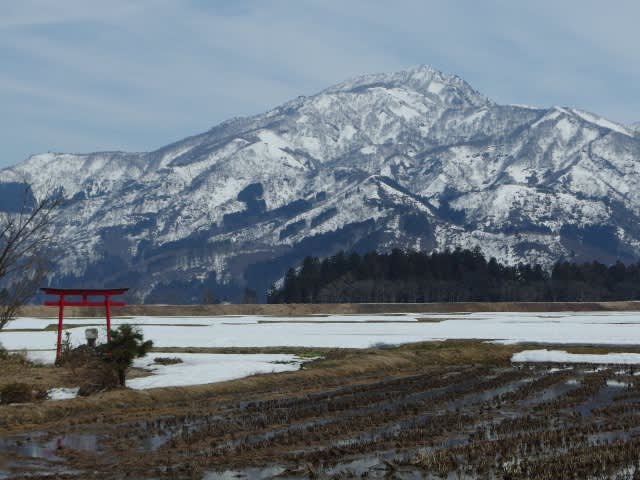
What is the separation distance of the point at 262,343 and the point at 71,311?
85.1 m

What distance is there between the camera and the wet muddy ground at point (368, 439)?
2225cm

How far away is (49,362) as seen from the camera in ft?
170

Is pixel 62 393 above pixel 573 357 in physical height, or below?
above

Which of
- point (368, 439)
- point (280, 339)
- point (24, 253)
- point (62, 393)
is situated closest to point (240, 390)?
point (62, 393)

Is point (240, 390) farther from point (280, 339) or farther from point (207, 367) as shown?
point (280, 339)

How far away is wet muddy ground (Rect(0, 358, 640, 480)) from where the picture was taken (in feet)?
73.0

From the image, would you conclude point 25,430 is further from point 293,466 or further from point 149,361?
point 149,361

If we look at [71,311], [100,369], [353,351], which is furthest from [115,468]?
[71,311]

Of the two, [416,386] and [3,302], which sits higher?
[3,302]

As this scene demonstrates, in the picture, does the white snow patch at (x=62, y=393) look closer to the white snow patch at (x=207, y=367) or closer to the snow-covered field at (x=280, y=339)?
the white snow patch at (x=207, y=367)

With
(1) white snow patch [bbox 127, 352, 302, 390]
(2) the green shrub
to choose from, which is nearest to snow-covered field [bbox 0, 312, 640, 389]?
(1) white snow patch [bbox 127, 352, 302, 390]

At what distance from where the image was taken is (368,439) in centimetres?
2702

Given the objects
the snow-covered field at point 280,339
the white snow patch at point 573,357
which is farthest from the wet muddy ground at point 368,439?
the white snow patch at point 573,357

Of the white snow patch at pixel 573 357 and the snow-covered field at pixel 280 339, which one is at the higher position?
the snow-covered field at pixel 280 339
